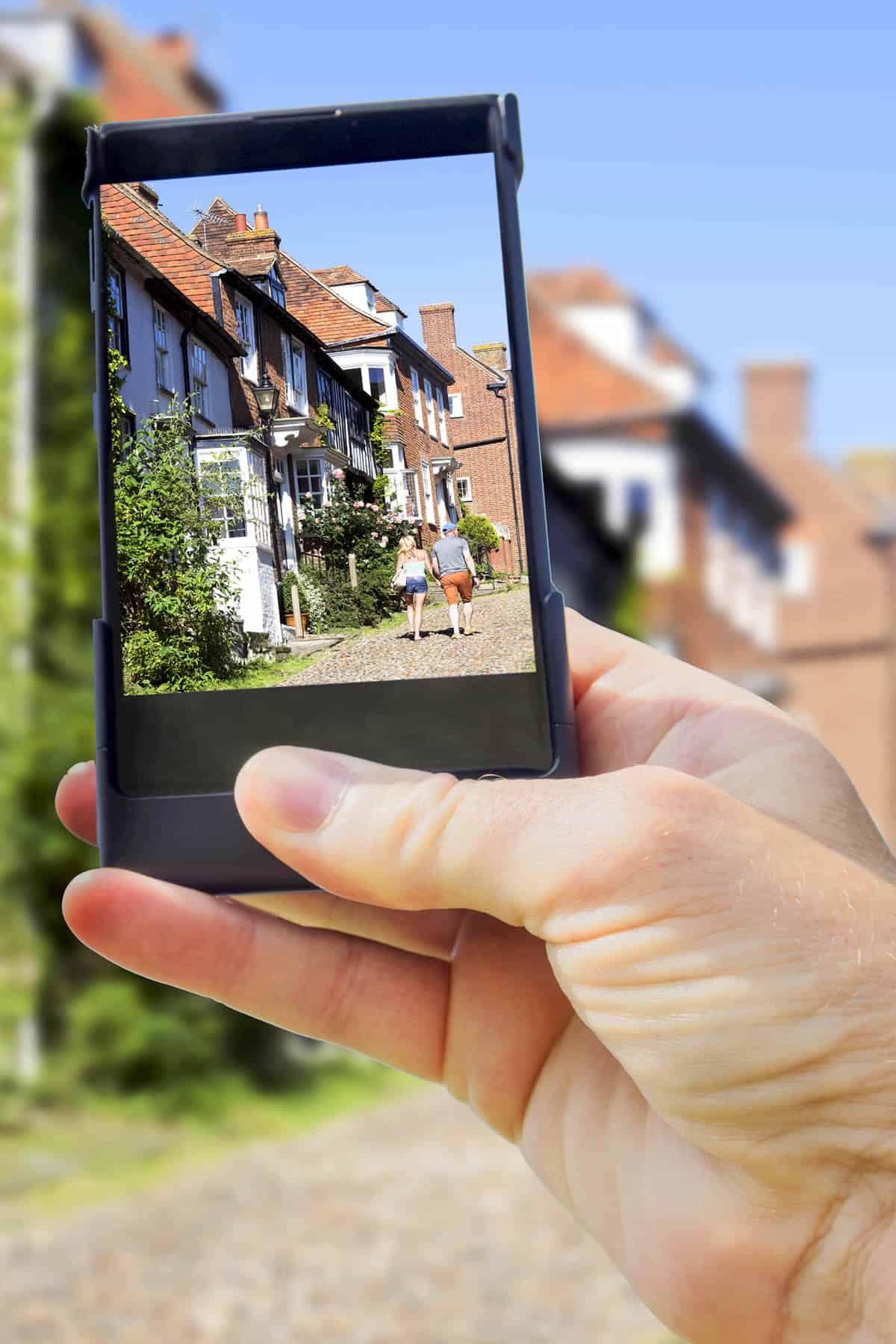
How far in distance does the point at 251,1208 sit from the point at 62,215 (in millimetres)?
2858

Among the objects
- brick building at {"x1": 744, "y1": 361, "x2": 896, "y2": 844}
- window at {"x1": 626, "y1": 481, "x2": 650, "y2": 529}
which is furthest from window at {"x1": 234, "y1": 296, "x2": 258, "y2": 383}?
brick building at {"x1": 744, "y1": 361, "x2": 896, "y2": 844}

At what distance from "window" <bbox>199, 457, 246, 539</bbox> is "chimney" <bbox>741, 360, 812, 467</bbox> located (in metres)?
9.94

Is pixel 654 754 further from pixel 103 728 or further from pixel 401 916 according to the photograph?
pixel 103 728

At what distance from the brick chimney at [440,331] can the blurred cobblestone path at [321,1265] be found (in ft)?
8.95

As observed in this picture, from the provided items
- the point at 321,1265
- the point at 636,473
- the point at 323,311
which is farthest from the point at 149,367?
the point at 636,473

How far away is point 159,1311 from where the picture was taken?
308cm

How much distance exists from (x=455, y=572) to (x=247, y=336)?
212mm

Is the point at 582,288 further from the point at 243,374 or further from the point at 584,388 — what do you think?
the point at 243,374

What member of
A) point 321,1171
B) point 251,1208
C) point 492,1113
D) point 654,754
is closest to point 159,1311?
point 251,1208

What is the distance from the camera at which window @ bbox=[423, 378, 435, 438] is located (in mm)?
888

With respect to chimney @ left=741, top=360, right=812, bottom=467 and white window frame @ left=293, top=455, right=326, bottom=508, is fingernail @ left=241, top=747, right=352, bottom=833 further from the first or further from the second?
chimney @ left=741, top=360, right=812, bottom=467

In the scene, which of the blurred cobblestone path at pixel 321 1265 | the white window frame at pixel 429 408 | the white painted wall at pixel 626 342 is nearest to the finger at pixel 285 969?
the white window frame at pixel 429 408

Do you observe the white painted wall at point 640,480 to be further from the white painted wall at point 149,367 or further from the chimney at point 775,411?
the white painted wall at point 149,367

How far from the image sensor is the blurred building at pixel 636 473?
5.60m
